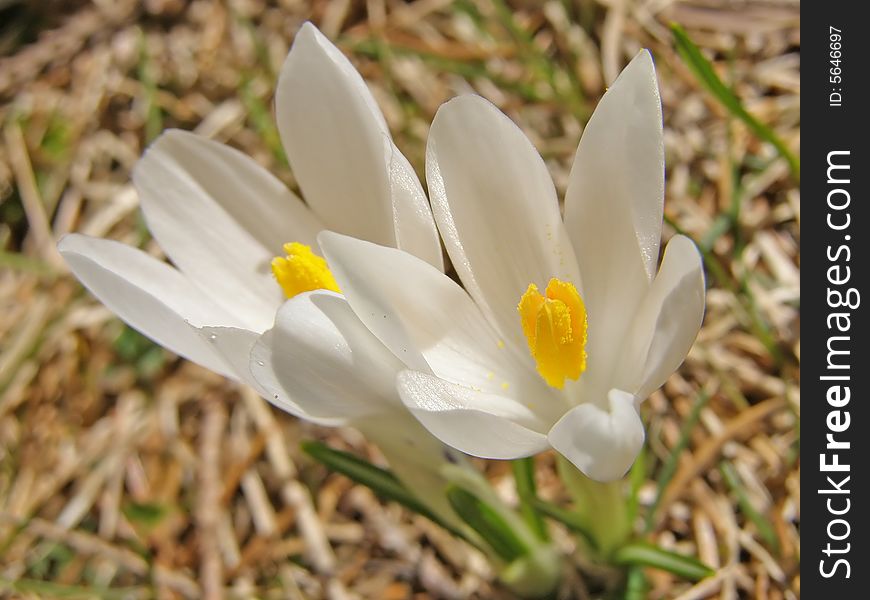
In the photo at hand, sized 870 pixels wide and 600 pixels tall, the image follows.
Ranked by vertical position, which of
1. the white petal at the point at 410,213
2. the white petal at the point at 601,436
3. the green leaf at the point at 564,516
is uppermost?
the white petal at the point at 410,213

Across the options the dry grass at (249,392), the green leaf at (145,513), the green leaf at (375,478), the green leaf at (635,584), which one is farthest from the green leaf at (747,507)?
the green leaf at (145,513)

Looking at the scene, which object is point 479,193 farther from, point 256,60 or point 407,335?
point 256,60

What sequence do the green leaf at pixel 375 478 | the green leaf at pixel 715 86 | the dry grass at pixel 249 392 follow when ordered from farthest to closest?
the dry grass at pixel 249 392 → the green leaf at pixel 715 86 → the green leaf at pixel 375 478

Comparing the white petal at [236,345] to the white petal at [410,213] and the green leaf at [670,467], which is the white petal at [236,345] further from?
the green leaf at [670,467]

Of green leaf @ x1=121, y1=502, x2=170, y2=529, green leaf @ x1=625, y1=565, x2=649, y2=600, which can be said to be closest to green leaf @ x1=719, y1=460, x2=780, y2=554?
green leaf @ x1=625, y1=565, x2=649, y2=600

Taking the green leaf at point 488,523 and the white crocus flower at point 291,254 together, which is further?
the green leaf at point 488,523

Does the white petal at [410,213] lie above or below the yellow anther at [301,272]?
above

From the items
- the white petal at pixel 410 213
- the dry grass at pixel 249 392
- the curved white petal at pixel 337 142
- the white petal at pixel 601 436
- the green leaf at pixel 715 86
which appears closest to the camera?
the white petal at pixel 601 436
